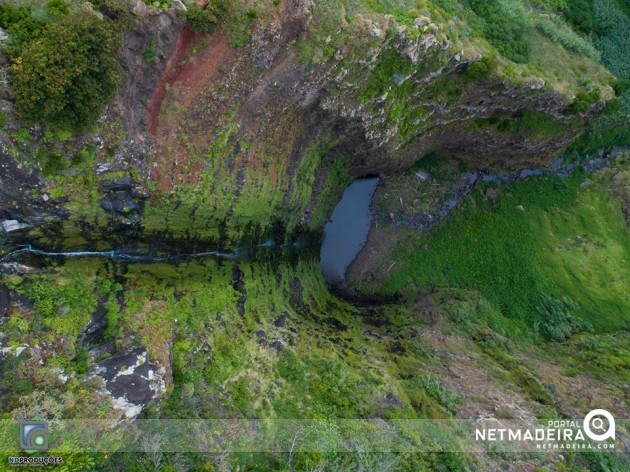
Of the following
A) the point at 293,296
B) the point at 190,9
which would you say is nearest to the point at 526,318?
the point at 293,296

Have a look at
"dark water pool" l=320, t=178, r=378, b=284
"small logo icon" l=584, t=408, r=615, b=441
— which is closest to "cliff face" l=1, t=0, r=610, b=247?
"dark water pool" l=320, t=178, r=378, b=284

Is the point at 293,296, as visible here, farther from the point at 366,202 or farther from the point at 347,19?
the point at 347,19

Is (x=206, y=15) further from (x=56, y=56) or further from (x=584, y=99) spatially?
(x=584, y=99)

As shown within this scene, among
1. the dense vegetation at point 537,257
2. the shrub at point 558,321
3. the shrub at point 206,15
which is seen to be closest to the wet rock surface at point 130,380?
the shrub at point 206,15

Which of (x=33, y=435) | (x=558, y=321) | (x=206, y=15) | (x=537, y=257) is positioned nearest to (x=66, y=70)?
(x=206, y=15)

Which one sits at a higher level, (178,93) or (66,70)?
(178,93)

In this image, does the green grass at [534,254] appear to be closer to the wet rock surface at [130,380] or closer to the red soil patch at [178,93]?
the red soil patch at [178,93]
